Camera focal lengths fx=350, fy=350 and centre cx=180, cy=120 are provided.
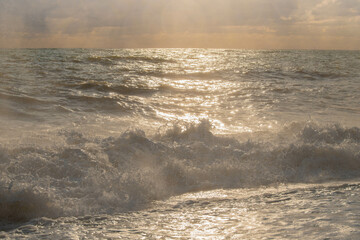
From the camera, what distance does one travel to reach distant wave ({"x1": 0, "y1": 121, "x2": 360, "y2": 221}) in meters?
4.02

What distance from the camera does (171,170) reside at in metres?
5.13

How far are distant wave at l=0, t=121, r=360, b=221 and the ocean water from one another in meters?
0.02

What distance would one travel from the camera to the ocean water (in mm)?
3434

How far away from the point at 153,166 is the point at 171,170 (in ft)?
1.04

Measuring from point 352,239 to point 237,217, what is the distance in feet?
3.54

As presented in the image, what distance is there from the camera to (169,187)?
470cm

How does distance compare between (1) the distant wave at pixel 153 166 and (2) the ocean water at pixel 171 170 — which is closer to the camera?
(2) the ocean water at pixel 171 170

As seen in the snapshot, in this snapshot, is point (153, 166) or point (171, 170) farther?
point (153, 166)

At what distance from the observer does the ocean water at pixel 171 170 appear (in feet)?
11.3

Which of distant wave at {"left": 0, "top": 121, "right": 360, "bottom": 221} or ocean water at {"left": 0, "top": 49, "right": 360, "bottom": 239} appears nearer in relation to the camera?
ocean water at {"left": 0, "top": 49, "right": 360, "bottom": 239}

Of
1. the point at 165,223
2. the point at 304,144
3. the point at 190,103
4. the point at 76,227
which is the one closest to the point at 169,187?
the point at 165,223

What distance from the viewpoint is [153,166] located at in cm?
529

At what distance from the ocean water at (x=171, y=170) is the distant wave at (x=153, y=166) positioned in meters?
0.02

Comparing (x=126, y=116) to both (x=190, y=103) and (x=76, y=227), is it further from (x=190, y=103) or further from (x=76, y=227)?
(x=76, y=227)
